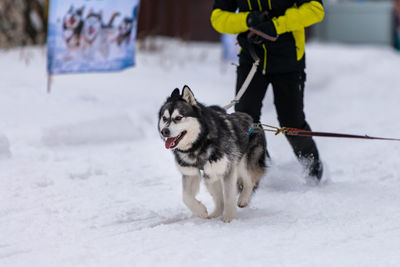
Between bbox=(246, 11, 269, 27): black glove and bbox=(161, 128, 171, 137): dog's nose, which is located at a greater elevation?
bbox=(246, 11, 269, 27): black glove

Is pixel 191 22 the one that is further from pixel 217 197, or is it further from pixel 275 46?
pixel 217 197

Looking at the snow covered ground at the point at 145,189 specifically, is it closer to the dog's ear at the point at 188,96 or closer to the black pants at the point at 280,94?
the black pants at the point at 280,94

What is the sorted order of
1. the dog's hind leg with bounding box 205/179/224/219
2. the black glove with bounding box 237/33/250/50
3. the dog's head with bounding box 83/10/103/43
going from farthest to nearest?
the dog's head with bounding box 83/10/103/43 < the black glove with bounding box 237/33/250/50 < the dog's hind leg with bounding box 205/179/224/219

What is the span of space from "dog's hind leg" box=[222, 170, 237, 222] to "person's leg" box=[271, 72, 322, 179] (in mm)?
851

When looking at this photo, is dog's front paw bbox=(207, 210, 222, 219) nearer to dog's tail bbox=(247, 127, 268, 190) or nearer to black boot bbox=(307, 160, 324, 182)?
dog's tail bbox=(247, 127, 268, 190)

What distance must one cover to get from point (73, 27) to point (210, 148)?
3424 millimetres

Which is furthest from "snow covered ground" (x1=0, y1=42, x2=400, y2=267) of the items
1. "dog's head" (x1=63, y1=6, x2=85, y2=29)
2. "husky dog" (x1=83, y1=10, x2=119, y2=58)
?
"dog's head" (x1=63, y1=6, x2=85, y2=29)

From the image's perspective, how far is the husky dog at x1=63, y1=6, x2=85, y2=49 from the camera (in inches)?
230

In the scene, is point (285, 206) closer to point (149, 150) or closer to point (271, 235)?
point (271, 235)

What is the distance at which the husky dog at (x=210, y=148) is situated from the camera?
3.01 metres

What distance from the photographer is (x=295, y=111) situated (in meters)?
3.84

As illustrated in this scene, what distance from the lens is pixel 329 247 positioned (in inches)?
104

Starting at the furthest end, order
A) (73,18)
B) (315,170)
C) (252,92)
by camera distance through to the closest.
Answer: (73,18)
(315,170)
(252,92)

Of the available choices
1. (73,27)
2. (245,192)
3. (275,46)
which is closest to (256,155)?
(245,192)
